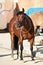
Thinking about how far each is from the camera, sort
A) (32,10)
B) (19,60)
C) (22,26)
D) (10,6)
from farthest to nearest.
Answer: (10,6) < (32,10) < (19,60) < (22,26)

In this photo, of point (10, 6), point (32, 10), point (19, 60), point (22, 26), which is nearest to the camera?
point (22, 26)

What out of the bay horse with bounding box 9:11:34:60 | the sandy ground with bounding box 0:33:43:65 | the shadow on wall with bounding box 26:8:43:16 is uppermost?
the bay horse with bounding box 9:11:34:60

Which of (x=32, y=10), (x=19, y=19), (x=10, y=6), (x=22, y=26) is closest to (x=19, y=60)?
(x=22, y=26)

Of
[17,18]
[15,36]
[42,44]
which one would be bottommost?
[42,44]

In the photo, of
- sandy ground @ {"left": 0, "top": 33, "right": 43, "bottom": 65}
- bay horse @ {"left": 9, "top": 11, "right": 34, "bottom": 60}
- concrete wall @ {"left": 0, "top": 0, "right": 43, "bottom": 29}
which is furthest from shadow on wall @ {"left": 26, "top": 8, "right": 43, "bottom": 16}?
bay horse @ {"left": 9, "top": 11, "right": 34, "bottom": 60}

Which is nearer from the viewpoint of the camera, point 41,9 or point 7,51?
point 7,51

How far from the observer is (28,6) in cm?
1670

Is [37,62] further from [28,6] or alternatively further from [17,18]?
[28,6]

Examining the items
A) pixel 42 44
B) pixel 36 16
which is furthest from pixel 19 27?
pixel 36 16

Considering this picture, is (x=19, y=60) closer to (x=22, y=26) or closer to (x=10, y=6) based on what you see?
(x=22, y=26)

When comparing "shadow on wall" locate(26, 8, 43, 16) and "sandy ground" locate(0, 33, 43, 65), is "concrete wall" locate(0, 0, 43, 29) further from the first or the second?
"sandy ground" locate(0, 33, 43, 65)

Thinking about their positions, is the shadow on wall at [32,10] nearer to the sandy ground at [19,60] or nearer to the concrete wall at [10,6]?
the concrete wall at [10,6]

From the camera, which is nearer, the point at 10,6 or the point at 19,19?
the point at 19,19

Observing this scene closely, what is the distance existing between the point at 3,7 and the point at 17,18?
27.1 feet
